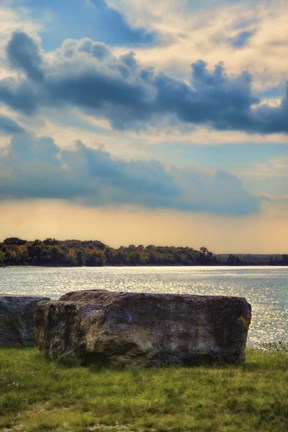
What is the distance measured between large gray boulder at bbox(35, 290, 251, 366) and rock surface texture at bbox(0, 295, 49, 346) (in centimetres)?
539

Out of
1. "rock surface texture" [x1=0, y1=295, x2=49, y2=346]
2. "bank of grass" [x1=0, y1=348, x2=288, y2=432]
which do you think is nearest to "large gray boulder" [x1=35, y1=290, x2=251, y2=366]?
"bank of grass" [x1=0, y1=348, x2=288, y2=432]

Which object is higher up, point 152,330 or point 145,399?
point 152,330

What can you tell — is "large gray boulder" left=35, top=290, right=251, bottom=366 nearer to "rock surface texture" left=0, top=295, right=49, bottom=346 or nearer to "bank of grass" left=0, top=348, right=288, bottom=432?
"bank of grass" left=0, top=348, right=288, bottom=432

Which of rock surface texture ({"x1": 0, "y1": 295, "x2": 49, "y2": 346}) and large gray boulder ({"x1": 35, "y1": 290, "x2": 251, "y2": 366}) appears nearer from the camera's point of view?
large gray boulder ({"x1": 35, "y1": 290, "x2": 251, "y2": 366})

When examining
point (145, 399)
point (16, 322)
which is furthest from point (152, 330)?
point (16, 322)

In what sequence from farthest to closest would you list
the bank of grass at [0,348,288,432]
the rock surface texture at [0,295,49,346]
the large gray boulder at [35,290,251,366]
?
the rock surface texture at [0,295,49,346] < the large gray boulder at [35,290,251,366] < the bank of grass at [0,348,288,432]

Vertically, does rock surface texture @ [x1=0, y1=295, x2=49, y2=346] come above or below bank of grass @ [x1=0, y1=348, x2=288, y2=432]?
above

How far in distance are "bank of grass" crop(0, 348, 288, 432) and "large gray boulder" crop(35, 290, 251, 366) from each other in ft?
2.22

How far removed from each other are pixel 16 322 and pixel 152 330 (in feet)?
26.8

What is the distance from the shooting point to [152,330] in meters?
17.2

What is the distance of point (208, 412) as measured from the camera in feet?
38.0

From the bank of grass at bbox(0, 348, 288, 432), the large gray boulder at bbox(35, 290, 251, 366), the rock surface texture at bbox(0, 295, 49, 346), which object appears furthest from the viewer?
the rock surface texture at bbox(0, 295, 49, 346)

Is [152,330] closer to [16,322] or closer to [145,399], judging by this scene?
[145,399]

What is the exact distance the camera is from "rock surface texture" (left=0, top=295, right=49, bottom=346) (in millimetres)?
23375
